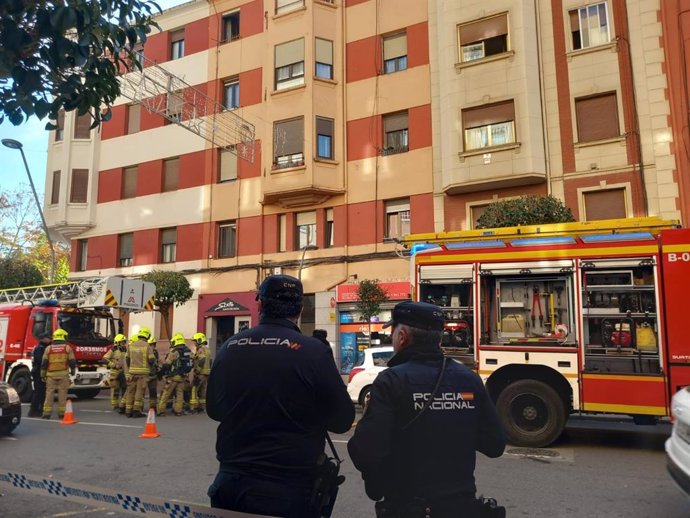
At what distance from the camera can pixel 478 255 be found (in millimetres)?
8797

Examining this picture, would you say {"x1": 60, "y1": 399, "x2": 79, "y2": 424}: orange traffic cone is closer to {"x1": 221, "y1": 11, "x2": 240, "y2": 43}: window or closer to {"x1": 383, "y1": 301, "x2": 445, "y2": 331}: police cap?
{"x1": 383, "y1": 301, "x2": 445, "y2": 331}: police cap

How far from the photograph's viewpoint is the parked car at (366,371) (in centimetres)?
1101

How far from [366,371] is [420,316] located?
8.79 meters

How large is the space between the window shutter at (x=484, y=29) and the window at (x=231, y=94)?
9531 millimetres

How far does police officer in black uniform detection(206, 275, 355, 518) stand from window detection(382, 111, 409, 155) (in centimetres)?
1780

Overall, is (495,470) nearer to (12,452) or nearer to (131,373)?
(12,452)

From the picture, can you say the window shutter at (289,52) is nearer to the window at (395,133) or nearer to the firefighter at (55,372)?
the window at (395,133)

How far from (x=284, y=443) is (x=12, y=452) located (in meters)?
7.49

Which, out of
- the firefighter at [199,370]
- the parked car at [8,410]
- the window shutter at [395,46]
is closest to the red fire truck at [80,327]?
the firefighter at [199,370]

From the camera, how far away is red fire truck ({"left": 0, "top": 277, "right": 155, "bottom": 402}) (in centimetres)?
1473

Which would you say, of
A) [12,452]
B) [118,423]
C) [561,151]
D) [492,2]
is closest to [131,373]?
[118,423]

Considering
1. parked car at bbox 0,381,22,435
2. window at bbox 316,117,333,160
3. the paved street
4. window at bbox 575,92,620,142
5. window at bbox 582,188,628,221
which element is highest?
window at bbox 316,117,333,160

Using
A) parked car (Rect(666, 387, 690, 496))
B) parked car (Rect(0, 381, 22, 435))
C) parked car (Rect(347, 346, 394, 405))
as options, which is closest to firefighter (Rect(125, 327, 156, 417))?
parked car (Rect(0, 381, 22, 435))

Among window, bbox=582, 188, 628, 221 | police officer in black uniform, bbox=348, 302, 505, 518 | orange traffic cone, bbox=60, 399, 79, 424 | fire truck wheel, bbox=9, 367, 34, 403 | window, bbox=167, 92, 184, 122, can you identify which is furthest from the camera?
window, bbox=167, 92, 184, 122
